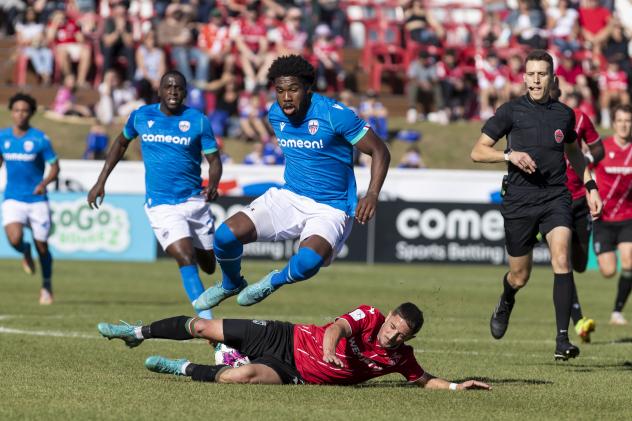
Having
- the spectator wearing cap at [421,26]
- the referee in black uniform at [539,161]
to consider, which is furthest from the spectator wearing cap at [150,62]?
the referee in black uniform at [539,161]

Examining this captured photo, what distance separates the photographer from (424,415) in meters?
8.07

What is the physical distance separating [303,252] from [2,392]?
260 cm

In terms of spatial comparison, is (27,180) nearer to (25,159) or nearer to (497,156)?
(25,159)

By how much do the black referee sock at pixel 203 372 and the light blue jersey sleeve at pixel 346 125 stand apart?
6.96 feet

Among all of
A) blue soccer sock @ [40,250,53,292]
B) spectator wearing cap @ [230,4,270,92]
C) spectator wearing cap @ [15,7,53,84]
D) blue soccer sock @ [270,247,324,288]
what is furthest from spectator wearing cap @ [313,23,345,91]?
blue soccer sock @ [270,247,324,288]

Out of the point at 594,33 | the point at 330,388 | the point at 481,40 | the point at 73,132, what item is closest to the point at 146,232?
the point at 73,132

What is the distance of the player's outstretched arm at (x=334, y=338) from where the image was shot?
8.44 m

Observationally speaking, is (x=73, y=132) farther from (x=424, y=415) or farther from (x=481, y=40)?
(x=424, y=415)

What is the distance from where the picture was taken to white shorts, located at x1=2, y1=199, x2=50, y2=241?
56.4 feet

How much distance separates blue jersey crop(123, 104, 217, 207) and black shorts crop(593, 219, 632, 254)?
5620 mm

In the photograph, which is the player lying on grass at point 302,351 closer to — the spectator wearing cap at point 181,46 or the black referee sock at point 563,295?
the black referee sock at point 563,295

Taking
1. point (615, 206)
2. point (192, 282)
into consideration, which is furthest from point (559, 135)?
point (615, 206)

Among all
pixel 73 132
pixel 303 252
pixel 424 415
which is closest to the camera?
pixel 424 415

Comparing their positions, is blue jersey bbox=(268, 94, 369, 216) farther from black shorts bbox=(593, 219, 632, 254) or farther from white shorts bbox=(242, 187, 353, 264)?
black shorts bbox=(593, 219, 632, 254)
